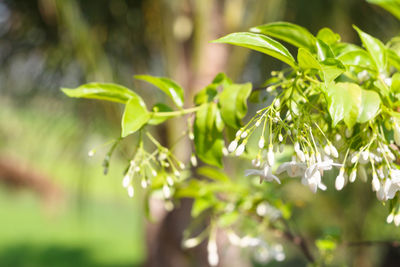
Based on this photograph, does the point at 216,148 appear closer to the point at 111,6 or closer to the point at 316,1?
the point at 316,1

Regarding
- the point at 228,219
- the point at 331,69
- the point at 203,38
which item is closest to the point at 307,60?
the point at 331,69

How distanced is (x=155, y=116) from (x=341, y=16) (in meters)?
1.25

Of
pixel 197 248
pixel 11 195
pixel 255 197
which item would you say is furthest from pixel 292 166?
pixel 11 195

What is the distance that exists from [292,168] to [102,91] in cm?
14

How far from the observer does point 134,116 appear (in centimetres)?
28

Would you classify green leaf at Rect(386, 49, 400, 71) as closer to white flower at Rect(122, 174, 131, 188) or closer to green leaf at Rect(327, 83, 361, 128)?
green leaf at Rect(327, 83, 361, 128)

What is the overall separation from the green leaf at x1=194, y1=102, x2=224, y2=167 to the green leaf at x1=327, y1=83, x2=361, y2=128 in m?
0.09

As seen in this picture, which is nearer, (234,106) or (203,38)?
(234,106)

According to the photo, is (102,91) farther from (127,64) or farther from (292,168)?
(127,64)

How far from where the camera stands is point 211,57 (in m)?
1.11

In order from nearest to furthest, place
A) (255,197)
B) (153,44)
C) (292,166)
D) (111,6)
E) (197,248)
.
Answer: (292,166) → (255,197) → (197,248) → (111,6) → (153,44)

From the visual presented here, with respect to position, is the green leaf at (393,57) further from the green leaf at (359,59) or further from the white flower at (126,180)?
the white flower at (126,180)

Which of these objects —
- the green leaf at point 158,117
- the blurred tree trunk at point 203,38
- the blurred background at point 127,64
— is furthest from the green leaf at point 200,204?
the blurred tree trunk at point 203,38

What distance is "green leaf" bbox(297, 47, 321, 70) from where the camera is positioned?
224 mm
